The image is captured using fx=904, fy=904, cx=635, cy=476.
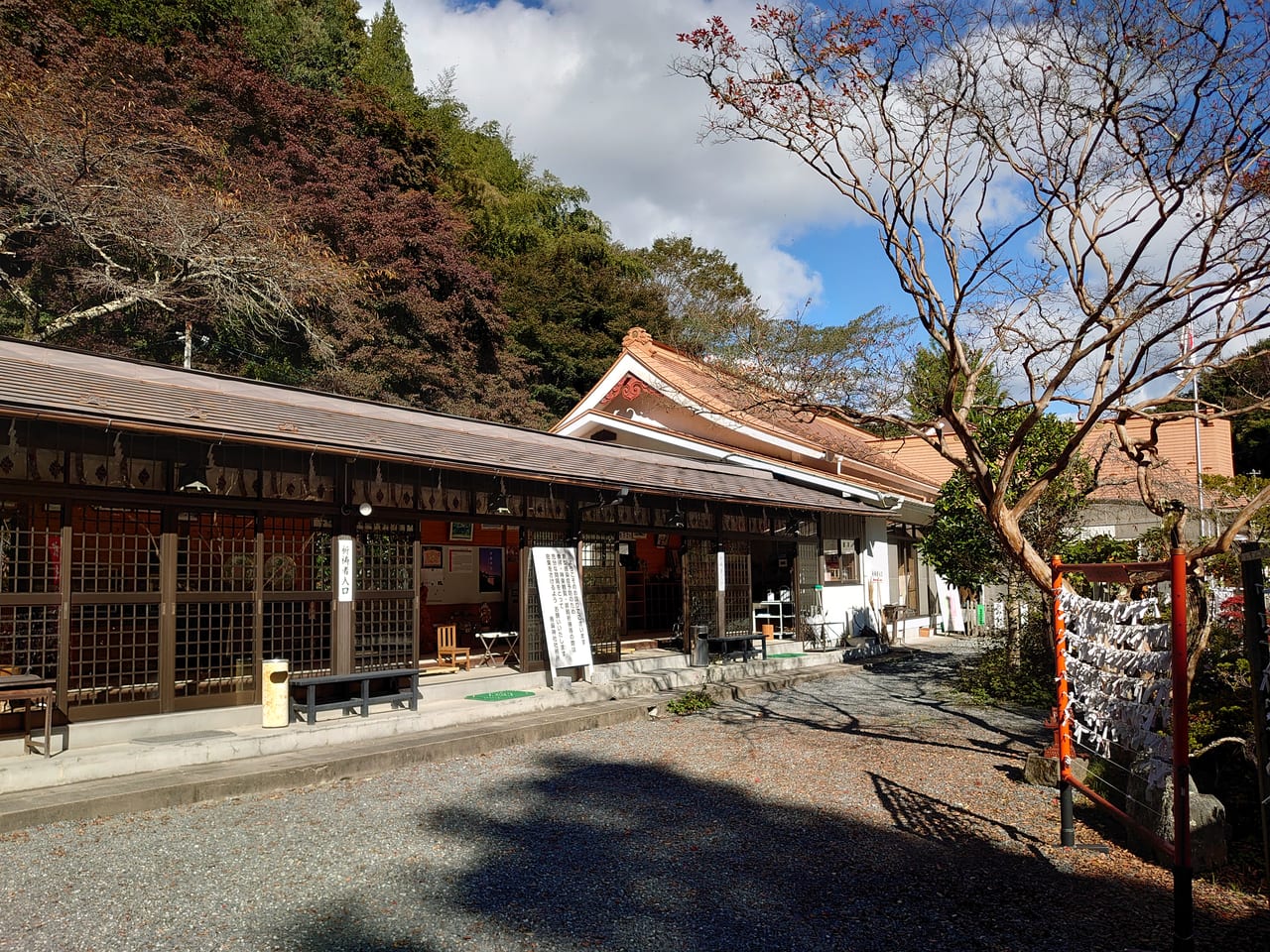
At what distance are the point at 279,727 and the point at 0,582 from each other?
2652mm

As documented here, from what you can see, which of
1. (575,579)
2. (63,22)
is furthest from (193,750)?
(63,22)

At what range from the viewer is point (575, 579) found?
12.2 metres

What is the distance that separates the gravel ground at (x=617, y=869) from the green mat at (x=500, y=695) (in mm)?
2260

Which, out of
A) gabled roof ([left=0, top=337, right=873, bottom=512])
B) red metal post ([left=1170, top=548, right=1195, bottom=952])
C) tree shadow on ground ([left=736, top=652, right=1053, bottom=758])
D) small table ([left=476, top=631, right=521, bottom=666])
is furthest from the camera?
small table ([left=476, top=631, right=521, bottom=666])

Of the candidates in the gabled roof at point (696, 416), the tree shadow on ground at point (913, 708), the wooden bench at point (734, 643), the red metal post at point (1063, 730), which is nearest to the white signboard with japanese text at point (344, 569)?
the tree shadow on ground at point (913, 708)

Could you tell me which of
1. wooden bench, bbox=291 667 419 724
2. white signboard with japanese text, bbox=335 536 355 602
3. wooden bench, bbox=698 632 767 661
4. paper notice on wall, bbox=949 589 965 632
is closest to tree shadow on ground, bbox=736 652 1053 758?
wooden bench, bbox=698 632 767 661

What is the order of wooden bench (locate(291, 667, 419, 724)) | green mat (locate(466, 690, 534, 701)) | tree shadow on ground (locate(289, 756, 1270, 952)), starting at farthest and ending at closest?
green mat (locate(466, 690, 534, 701)), wooden bench (locate(291, 667, 419, 724)), tree shadow on ground (locate(289, 756, 1270, 952))

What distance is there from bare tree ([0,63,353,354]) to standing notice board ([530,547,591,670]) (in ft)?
33.5

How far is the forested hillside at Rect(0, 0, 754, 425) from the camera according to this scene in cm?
1745

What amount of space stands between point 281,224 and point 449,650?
12.2 metres

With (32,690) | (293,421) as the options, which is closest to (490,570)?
(293,421)

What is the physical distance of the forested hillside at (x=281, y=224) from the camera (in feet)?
57.3

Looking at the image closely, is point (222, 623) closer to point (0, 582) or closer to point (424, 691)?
point (0, 582)

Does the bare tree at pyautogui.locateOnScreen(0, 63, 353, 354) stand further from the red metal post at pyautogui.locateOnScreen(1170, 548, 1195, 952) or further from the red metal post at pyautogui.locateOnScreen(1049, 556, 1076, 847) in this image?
the red metal post at pyautogui.locateOnScreen(1170, 548, 1195, 952)
